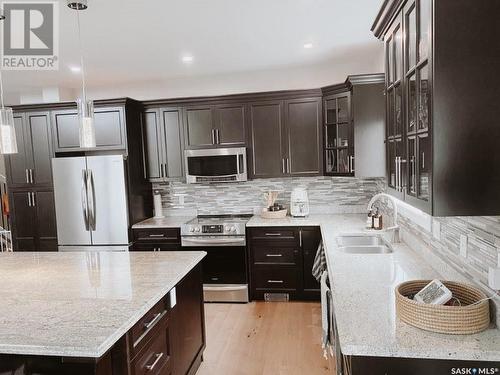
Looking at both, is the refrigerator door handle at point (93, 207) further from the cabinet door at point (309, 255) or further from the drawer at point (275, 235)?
the cabinet door at point (309, 255)

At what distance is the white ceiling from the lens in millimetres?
2500

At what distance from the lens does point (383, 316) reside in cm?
157

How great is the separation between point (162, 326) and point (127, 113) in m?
2.79

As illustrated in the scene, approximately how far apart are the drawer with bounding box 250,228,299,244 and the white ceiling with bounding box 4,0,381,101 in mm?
1844

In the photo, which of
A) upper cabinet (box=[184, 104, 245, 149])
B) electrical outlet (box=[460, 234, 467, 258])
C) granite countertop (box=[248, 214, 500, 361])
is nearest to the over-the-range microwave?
upper cabinet (box=[184, 104, 245, 149])

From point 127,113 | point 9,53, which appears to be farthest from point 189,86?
point 9,53

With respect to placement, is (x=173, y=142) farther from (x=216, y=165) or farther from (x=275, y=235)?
(x=275, y=235)

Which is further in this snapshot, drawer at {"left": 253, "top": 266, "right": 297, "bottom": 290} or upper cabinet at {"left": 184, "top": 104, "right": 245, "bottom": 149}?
upper cabinet at {"left": 184, "top": 104, "right": 245, "bottom": 149}

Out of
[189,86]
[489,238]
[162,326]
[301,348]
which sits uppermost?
[189,86]

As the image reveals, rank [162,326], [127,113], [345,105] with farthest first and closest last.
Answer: [127,113]
[345,105]
[162,326]

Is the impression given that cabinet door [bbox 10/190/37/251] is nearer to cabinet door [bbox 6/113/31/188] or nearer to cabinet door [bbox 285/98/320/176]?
cabinet door [bbox 6/113/31/188]

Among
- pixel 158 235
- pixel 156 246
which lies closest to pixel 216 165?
pixel 158 235

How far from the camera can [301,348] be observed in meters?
2.95

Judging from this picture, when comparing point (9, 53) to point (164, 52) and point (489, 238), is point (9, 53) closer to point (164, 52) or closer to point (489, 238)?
point (164, 52)
